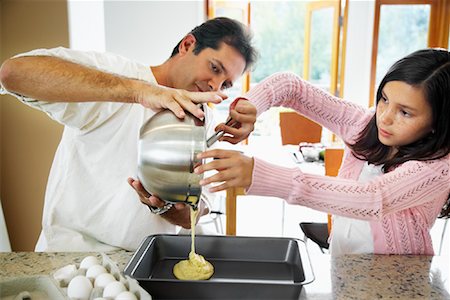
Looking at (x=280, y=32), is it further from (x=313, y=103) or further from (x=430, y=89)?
(x=430, y=89)

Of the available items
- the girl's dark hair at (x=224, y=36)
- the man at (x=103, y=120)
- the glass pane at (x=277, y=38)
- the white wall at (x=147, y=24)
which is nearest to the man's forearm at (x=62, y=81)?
the man at (x=103, y=120)

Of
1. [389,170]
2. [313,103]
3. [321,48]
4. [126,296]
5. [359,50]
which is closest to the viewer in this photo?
[126,296]

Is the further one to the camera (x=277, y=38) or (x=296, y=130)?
(x=277, y=38)

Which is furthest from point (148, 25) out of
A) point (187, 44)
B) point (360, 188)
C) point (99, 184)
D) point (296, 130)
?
point (360, 188)

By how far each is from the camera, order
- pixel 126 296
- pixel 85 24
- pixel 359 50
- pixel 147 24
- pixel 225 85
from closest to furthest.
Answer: pixel 126 296 → pixel 225 85 → pixel 85 24 → pixel 147 24 → pixel 359 50

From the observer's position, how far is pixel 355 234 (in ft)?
3.95

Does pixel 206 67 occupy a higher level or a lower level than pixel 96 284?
higher

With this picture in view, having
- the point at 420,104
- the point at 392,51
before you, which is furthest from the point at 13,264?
the point at 392,51

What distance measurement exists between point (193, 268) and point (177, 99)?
372 millimetres

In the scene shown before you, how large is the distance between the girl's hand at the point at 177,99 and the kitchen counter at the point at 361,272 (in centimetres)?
40

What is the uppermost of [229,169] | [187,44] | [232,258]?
[187,44]

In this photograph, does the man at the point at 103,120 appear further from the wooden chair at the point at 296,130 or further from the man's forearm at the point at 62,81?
the wooden chair at the point at 296,130

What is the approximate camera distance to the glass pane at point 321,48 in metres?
4.98

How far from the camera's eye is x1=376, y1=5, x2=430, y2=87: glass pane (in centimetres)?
465
